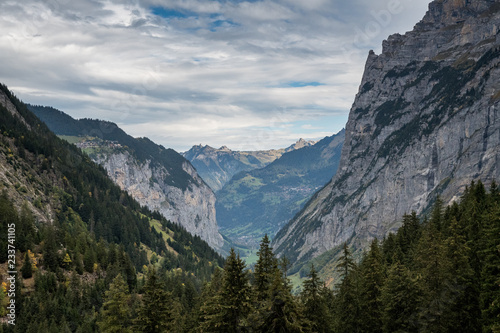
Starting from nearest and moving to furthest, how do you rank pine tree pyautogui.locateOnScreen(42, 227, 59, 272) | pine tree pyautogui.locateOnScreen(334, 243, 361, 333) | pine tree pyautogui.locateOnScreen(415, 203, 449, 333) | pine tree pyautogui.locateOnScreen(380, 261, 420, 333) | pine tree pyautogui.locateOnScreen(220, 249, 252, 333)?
pine tree pyautogui.locateOnScreen(220, 249, 252, 333), pine tree pyautogui.locateOnScreen(415, 203, 449, 333), pine tree pyautogui.locateOnScreen(380, 261, 420, 333), pine tree pyautogui.locateOnScreen(334, 243, 361, 333), pine tree pyautogui.locateOnScreen(42, 227, 59, 272)

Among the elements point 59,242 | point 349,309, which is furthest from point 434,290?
point 59,242

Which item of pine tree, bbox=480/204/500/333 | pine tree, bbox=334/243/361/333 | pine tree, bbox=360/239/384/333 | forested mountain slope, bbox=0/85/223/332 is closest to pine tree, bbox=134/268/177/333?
pine tree, bbox=334/243/361/333

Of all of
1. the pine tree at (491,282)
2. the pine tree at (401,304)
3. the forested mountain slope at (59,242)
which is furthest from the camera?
the forested mountain slope at (59,242)

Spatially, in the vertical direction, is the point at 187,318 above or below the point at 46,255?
below

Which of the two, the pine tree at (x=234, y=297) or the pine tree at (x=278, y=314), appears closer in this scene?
the pine tree at (x=278, y=314)

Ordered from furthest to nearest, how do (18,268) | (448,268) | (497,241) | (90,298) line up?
(90,298)
(18,268)
(448,268)
(497,241)

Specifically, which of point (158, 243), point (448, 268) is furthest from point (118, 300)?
point (158, 243)

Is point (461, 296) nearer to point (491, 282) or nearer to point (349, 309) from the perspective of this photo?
point (491, 282)

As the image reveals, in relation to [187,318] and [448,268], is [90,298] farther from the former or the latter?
[448,268]

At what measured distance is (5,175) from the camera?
125188mm

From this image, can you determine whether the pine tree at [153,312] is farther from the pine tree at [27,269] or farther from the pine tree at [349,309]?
the pine tree at [27,269]

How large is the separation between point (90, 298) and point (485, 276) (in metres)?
75.9

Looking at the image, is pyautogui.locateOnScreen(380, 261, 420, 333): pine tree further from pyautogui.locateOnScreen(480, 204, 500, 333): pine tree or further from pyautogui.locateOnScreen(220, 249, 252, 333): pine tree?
pyautogui.locateOnScreen(220, 249, 252, 333): pine tree

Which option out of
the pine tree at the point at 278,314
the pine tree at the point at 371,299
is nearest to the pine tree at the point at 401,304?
the pine tree at the point at 371,299
